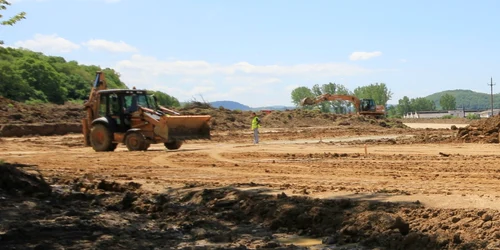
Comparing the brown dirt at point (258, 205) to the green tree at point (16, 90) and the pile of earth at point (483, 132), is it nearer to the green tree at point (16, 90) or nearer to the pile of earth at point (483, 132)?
the pile of earth at point (483, 132)

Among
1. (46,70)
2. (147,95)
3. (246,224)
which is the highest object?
(46,70)

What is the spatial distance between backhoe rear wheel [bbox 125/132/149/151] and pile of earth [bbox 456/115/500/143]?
11.9m

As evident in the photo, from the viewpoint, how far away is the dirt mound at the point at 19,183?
1150 cm

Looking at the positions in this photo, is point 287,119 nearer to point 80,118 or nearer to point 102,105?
point 80,118

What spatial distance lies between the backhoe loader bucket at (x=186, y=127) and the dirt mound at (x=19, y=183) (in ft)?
35.3

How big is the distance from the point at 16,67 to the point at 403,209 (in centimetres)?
4775

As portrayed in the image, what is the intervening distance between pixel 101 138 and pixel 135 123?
152cm

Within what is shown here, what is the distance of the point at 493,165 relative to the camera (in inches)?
623

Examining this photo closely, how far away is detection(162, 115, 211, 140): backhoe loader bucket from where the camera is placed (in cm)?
2312

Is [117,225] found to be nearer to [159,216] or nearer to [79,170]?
[159,216]

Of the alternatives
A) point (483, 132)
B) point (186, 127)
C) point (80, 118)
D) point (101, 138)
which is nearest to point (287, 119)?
point (80, 118)

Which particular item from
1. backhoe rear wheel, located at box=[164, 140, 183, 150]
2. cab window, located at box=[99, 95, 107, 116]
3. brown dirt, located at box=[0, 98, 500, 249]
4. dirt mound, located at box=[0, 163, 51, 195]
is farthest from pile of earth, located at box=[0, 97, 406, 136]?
dirt mound, located at box=[0, 163, 51, 195]

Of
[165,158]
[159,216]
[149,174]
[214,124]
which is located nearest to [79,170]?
[149,174]

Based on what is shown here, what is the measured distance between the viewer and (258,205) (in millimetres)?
10328
